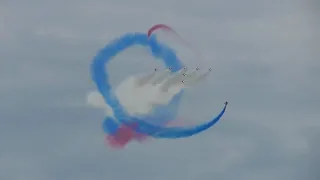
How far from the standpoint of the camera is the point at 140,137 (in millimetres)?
12219

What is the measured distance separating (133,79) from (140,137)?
1.11 metres

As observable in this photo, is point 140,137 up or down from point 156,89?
down

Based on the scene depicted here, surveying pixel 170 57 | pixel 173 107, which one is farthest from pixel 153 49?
pixel 173 107

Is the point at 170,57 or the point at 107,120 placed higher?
the point at 170,57

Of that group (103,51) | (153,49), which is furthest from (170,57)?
(103,51)

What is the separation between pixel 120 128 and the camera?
12.2 metres

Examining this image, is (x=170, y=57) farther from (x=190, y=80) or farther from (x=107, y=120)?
(x=107, y=120)

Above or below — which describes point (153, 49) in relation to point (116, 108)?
above

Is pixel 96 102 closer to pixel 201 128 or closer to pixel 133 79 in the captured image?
pixel 133 79

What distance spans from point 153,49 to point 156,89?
774 mm

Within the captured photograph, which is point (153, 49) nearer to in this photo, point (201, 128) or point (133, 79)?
point (133, 79)

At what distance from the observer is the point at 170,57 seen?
40.4 ft

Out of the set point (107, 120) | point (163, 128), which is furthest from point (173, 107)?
point (107, 120)

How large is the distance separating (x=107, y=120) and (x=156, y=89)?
113 cm
